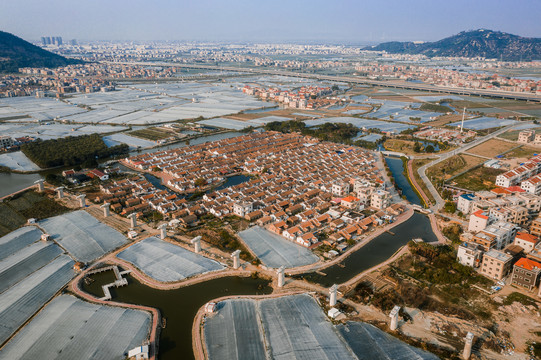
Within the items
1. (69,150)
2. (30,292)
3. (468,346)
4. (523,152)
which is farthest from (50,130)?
(523,152)

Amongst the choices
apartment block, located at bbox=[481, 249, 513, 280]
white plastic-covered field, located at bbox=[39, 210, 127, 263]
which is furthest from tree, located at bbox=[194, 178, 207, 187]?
apartment block, located at bbox=[481, 249, 513, 280]

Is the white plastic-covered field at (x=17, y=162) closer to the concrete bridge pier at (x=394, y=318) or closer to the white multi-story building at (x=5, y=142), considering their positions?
the white multi-story building at (x=5, y=142)

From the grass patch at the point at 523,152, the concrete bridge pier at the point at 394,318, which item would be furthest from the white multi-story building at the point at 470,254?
the grass patch at the point at 523,152

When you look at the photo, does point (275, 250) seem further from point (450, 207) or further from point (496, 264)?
point (450, 207)

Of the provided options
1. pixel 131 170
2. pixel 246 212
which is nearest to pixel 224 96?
pixel 131 170

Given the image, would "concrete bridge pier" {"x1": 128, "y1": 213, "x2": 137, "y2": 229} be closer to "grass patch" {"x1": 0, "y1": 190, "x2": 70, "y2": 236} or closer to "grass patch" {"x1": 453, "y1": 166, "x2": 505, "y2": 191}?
"grass patch" {"x1": 0, "y1": 190, "x2": 70, "y2": 236}
